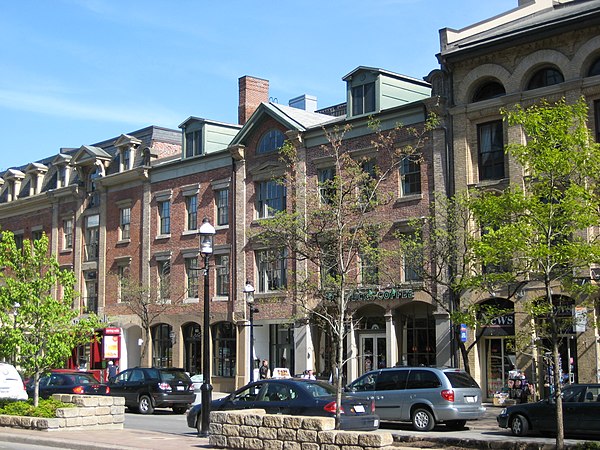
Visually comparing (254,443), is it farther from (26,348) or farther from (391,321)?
(391,321)

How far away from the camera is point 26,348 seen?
22.8 metres

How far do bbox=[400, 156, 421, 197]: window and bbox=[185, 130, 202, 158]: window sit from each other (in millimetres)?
13270

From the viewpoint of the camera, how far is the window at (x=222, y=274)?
4216 cm

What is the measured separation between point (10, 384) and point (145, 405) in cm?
574

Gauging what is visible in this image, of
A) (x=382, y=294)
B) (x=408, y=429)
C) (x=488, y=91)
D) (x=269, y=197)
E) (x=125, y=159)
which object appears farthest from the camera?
(x=125, y=159)

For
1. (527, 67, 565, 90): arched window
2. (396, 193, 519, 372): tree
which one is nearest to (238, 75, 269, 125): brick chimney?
(396, 193, 519, 372): tree

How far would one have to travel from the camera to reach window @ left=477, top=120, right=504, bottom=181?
106ft

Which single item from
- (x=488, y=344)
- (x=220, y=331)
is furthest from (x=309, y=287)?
(x=220, y=331)

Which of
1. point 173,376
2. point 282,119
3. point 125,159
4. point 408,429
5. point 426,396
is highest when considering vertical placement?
point 125,159

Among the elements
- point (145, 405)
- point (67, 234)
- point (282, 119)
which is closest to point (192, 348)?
point (282, 119)

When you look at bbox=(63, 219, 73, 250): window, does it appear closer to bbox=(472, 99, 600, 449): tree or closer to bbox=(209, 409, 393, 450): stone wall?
bbox=(209, 409, 393, 450): stone wall

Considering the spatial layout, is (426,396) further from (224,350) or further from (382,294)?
(224,350)

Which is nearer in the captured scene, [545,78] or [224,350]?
[545,78]

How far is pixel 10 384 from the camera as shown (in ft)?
84.3
